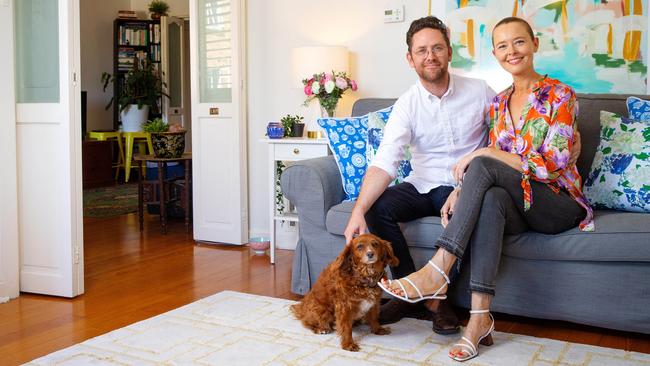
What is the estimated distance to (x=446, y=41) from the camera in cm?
264

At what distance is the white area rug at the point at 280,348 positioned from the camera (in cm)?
223

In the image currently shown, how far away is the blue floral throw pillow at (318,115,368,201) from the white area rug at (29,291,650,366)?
0.72 meters

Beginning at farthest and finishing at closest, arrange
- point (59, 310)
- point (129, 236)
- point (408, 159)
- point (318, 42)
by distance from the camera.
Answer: point (129, 236), point (318, 42), point (408, 159), point (59, 310)

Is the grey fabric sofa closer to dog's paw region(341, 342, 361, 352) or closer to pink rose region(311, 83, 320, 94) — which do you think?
dog's paw region(341, 342, 361, 352)

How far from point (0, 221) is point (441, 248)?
6.58ft

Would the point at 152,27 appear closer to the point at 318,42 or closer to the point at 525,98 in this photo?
the point at 318,42

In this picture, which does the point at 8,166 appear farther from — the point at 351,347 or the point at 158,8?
the point at 158,8

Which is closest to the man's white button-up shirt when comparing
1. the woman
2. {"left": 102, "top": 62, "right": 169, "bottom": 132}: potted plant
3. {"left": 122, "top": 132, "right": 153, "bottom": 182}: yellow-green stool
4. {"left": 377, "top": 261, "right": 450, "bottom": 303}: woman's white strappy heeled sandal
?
the woman

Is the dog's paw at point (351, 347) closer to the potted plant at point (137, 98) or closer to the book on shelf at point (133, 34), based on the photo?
the potted plant at point (137, 98)

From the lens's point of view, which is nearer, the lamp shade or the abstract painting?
the abstract painting

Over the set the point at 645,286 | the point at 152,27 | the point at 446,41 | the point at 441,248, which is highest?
the point at 152,27

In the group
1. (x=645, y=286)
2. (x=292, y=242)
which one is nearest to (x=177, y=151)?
(x=292, y=242)

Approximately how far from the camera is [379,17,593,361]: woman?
7.54 ft

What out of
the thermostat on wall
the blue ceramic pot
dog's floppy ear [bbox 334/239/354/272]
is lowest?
dog's floppy ear [bbox 334/239/354/272]
